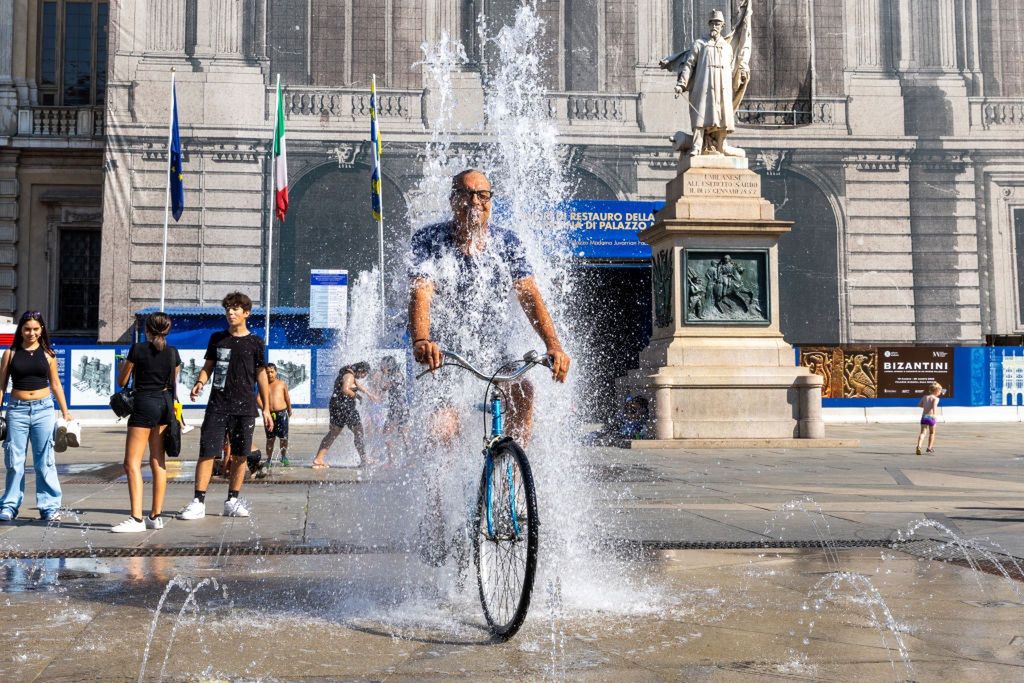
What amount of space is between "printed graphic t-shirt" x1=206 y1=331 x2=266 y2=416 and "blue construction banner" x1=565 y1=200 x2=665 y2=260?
19.3 metres

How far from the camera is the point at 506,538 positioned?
162 inches

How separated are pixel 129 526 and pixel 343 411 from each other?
541cm

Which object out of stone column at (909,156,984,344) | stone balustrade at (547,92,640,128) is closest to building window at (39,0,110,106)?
stone balustrade at (547,92,640,128)

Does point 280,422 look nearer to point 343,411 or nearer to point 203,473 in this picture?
point 343,411

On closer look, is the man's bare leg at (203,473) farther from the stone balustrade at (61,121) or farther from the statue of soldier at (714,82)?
the stone balustrade at (61,121)

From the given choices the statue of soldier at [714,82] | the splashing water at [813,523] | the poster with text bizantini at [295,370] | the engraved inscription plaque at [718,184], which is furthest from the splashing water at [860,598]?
the poster with text bizantini at [295,370]

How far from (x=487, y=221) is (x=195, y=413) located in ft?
72.1

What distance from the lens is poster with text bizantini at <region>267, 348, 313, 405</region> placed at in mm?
25438

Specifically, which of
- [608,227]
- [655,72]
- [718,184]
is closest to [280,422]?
[718,184]

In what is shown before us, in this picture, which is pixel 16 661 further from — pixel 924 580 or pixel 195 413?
pixel 195 413

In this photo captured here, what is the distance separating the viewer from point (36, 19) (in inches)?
1211

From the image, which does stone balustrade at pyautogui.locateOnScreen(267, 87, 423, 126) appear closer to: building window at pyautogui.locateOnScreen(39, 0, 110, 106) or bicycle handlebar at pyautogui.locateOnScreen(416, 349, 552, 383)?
building window at pyautogui.locateOnScreen(39, 0, 110, 106)

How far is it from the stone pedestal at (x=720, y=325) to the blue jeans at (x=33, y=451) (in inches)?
359

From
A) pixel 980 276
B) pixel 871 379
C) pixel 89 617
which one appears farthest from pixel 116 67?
pixel 89 617
